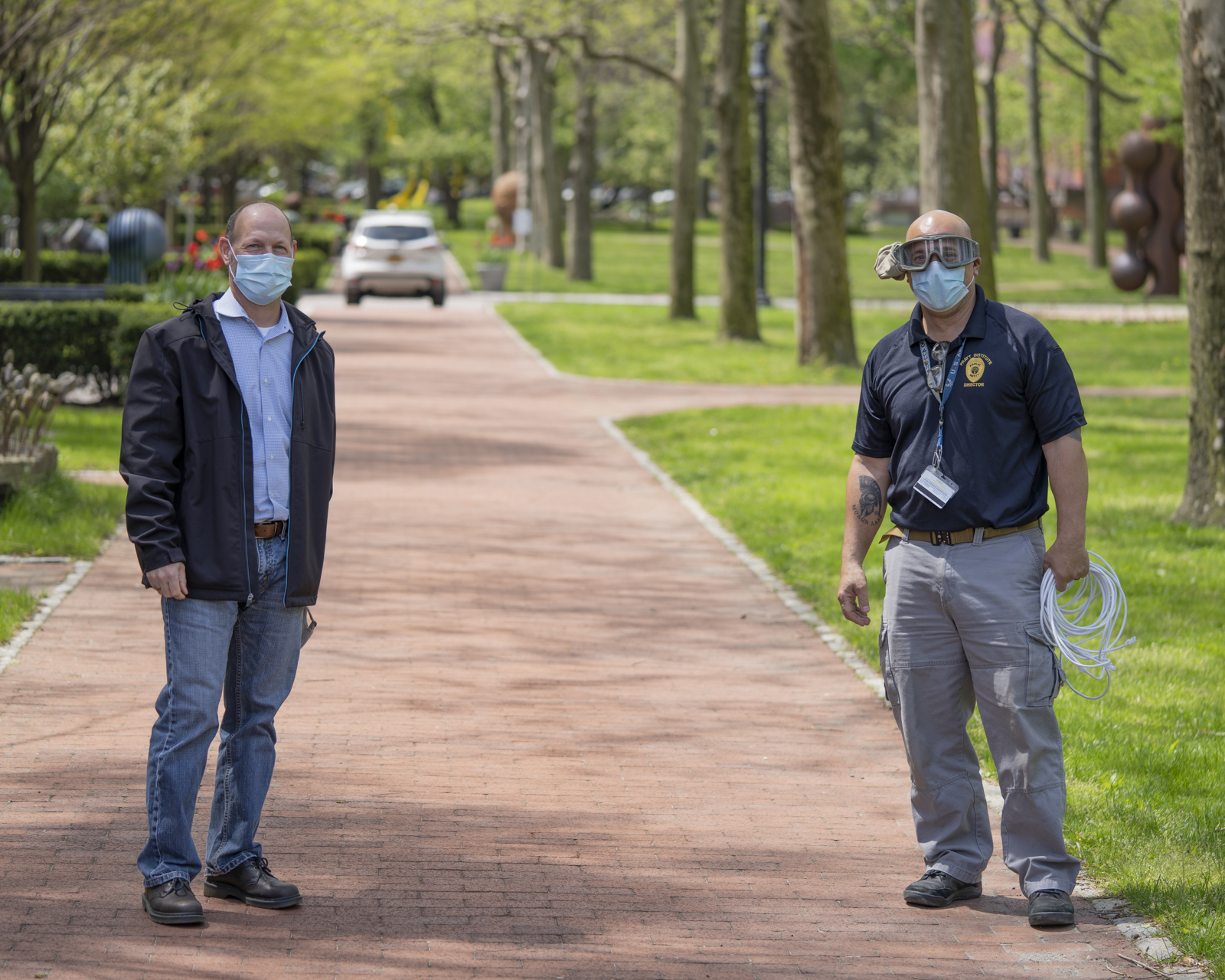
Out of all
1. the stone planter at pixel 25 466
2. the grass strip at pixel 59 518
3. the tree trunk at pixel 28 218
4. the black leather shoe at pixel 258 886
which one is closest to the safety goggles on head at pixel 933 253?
the black leather shoe at pixel 258 886

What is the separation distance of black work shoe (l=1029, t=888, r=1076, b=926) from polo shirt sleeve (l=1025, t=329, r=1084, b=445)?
1.32m

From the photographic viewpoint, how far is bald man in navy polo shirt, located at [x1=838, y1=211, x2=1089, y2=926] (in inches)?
182

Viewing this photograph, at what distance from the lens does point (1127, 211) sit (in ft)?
114

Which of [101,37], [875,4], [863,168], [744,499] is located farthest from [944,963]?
[863,168]

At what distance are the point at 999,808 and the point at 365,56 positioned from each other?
28.0m

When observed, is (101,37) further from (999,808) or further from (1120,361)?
(999,808)

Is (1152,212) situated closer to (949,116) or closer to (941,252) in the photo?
(949,116)

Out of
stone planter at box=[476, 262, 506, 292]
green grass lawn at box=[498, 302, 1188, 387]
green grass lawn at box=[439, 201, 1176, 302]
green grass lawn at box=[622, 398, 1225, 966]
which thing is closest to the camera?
green grass lawn at box=[622, 398, 1225, 966]

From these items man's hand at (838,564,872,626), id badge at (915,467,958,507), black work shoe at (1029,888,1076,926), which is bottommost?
black work shoe at (1029,888,1076,926)

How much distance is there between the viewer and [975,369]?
15.3ft

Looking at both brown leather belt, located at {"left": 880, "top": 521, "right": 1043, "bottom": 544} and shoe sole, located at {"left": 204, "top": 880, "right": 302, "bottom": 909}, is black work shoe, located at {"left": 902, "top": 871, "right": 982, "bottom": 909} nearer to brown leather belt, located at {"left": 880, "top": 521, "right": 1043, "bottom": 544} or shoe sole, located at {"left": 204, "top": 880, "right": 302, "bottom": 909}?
brown leather belt, located at {"left": 880, "top": 521, "right": 1043, "bottom": 544}

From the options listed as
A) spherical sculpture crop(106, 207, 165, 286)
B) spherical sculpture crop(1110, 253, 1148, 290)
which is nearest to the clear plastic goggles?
spherical sculpture crop(106, 207, 165, 286)

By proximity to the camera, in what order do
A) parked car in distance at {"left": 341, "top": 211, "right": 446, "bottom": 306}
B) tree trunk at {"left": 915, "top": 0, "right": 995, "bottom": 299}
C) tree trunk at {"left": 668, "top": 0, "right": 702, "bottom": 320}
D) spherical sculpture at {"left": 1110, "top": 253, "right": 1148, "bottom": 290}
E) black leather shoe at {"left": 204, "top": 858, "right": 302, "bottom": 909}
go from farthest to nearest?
spherical sculpture at {"left": 1110, "top": 253, "right": 1148, "bottom": 290} < parked car in distance at {"left": 341, "top": 211, "right": 446, "bottom": 306} < tree trunk at {"left": 668, "top": 0, "right": 702, "bottom": 320} < tree trunk at {"left": 915, "top": 0, "right": 995, "bottom": 299} < black leather shoe at {"left": 204, "top": 858, "right": 302, "bottom": 909}

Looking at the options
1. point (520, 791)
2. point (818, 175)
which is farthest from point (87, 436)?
point (818, 175)
